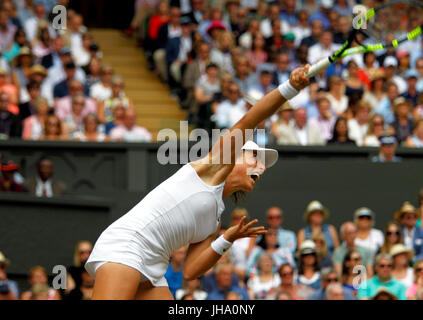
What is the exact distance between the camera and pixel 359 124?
38.8 feet

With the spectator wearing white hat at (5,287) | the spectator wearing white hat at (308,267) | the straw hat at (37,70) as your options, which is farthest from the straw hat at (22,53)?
the spectator wearing white hat at (308,267)

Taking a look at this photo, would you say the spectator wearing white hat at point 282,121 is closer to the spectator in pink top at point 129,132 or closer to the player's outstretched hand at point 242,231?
the spectator in pink top at point 129,132

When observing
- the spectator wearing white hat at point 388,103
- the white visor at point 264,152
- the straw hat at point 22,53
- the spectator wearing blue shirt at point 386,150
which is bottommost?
the white visor at point 264,152

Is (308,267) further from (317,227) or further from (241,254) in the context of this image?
(317,227)

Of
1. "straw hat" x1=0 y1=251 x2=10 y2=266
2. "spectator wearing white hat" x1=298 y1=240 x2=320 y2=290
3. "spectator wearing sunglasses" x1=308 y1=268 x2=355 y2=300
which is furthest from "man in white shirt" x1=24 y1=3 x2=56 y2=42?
"spectator wearing sunglasses" x1=308 y1=268 x2=355 y2=300

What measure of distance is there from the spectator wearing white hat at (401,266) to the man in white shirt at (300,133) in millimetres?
2199

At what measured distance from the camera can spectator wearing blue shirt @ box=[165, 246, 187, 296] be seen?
9.09 metres

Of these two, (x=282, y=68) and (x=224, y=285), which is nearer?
(x=224, y=285)

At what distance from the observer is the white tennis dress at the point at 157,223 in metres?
5.21

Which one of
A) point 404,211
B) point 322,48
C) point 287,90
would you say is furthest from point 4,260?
point 322,48

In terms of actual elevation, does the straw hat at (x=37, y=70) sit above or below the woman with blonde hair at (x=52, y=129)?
above

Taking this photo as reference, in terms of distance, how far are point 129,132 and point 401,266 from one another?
3.62 m

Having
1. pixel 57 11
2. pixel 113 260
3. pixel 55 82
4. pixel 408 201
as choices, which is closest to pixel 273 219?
pixel 408 201
